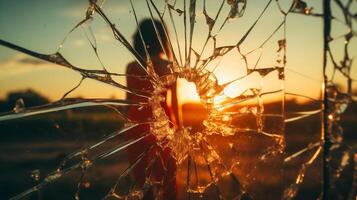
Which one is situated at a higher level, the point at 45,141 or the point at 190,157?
the point at 190,157

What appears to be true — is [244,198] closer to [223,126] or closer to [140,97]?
[223,126]

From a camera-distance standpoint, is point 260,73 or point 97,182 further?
point 97,182

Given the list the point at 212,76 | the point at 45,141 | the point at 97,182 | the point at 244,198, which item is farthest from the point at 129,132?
the point at 45,141

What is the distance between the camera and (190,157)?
198cm

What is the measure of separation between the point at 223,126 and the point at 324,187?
81 cm

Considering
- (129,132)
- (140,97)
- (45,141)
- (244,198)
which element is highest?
(140,97)

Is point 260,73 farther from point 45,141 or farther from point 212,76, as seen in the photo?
point 45,141

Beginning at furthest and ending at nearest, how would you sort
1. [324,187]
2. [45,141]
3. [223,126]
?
[45,141] < [223,126] < [324,187]

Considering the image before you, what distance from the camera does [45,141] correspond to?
6746 millimetres

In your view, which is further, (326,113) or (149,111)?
(149,111)

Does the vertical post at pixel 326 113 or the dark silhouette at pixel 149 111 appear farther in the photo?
the dark silhouette at pixel 149 111

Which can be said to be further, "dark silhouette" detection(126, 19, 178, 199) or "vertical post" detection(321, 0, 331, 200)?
"dark silhouette" detection(126, 19, 178, 199)

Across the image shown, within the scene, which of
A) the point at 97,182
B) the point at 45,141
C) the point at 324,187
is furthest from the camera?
the point at 45,141

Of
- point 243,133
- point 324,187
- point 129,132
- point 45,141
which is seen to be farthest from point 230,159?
point 45,141
